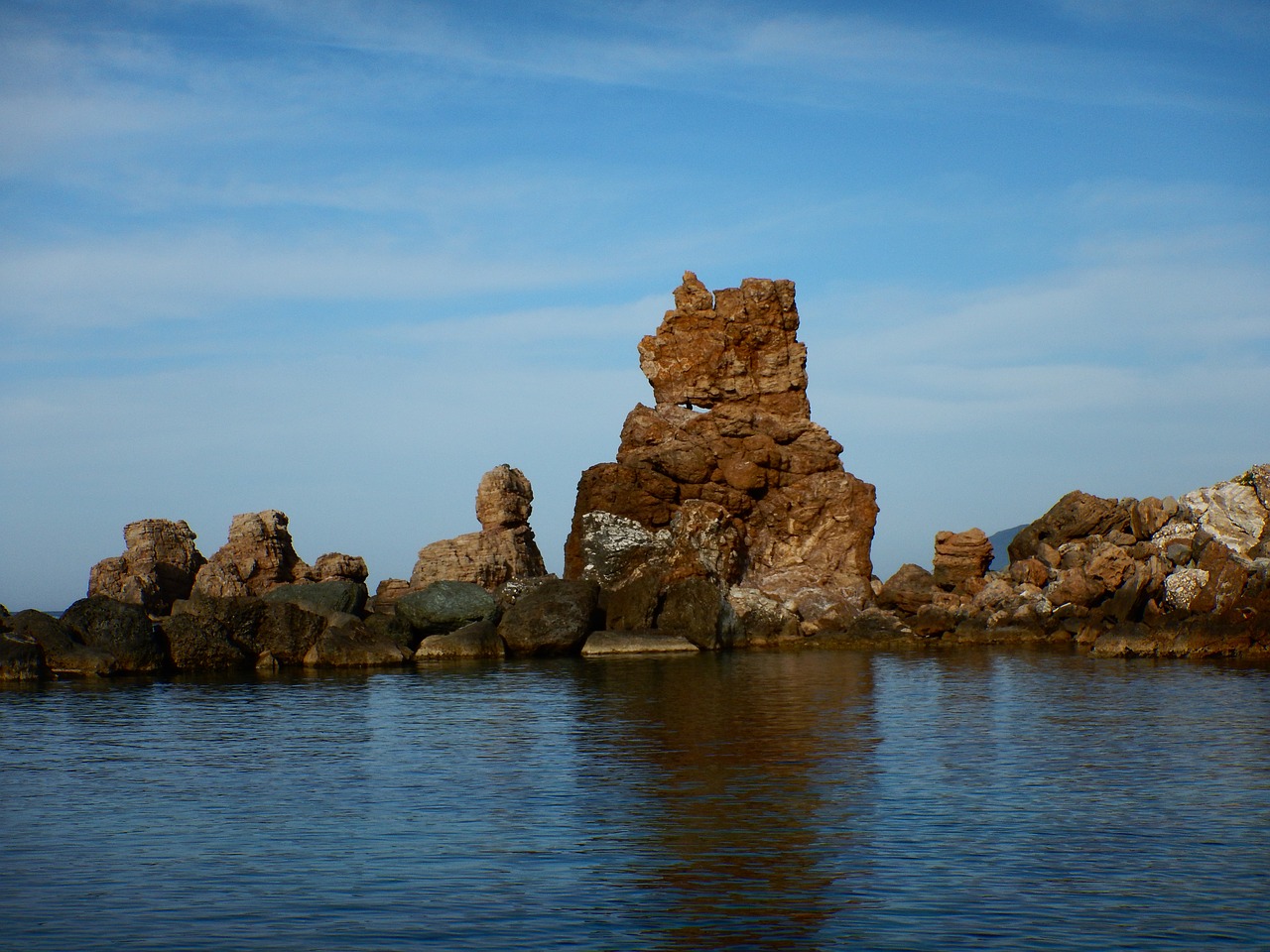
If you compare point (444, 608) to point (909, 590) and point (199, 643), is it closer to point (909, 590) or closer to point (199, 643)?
point (199, 643)

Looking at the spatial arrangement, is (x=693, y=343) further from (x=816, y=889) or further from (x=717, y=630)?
(x=816, y=889)

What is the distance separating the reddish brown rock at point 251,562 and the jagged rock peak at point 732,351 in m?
22.0

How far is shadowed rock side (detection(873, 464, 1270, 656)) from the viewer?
52.2 meters

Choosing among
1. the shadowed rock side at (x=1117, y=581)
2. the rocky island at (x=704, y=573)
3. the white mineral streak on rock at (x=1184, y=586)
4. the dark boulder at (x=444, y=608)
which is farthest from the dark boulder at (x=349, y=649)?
the white mineral streak on rock at (x=1184, y=586)

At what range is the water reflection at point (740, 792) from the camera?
15.4 m

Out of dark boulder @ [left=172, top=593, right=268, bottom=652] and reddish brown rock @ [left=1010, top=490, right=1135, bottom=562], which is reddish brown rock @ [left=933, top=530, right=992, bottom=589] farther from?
dark boulder @ [left=172, top=593, right=268, bottom=652]

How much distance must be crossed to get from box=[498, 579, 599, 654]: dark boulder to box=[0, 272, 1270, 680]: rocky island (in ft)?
0.31

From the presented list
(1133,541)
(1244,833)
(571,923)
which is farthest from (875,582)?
(571,923)

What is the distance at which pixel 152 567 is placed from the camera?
2832 inches

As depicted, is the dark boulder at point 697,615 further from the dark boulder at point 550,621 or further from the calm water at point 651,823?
the calm water at point 651,823

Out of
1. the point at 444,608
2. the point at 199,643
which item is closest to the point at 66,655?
the point at 199,643

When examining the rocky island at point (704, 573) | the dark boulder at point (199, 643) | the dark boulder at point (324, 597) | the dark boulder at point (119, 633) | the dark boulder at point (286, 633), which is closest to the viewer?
the dark boulder at point (119, 633)

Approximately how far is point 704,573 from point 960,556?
1499 centimetres

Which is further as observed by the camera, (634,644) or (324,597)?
(634,644)
